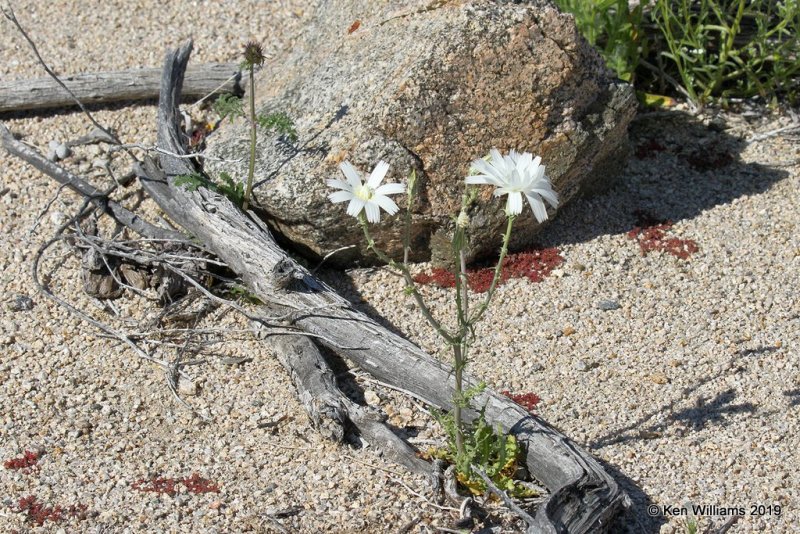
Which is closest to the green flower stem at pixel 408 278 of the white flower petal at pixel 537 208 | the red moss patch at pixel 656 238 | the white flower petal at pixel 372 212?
the white flower petal at pixel 372 212

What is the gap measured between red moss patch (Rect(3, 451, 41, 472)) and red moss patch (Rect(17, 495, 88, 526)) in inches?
7.9

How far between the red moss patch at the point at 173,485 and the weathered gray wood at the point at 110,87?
2.90m

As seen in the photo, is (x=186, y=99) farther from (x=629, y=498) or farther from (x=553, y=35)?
(x=629, y=498)

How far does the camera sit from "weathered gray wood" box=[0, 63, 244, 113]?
613cm

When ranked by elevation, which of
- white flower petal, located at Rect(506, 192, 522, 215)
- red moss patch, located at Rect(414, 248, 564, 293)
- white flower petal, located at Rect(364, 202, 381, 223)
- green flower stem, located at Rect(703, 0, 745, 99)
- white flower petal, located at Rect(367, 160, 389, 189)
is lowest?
red moss patch, located at Rect(414, 248, 564, 293)

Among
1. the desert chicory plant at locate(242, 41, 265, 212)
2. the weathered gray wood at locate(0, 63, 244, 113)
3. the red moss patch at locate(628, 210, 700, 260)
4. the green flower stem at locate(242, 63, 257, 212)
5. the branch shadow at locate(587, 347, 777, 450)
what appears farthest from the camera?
the weathered gray wood at locate(0, 63, 244, 113)

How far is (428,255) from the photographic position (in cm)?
523

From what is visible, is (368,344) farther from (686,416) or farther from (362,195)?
(686,416)

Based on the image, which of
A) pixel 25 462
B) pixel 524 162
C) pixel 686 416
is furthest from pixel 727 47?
pixel 25 462

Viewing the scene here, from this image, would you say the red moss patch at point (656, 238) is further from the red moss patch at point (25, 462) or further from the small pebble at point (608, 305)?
the red moss patch at point (25, 462)

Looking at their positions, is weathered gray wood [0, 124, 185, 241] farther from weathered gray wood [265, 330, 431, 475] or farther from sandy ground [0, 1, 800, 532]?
weathered gray wood [265, 330, 431, 475]

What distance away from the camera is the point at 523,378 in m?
4.54

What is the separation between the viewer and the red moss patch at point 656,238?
5320 mm

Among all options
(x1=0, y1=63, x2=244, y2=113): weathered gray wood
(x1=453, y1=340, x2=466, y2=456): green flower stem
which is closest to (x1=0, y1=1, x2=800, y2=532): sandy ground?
(x1=0, y1=63, x2=244, y2=113): weathered gray wood
